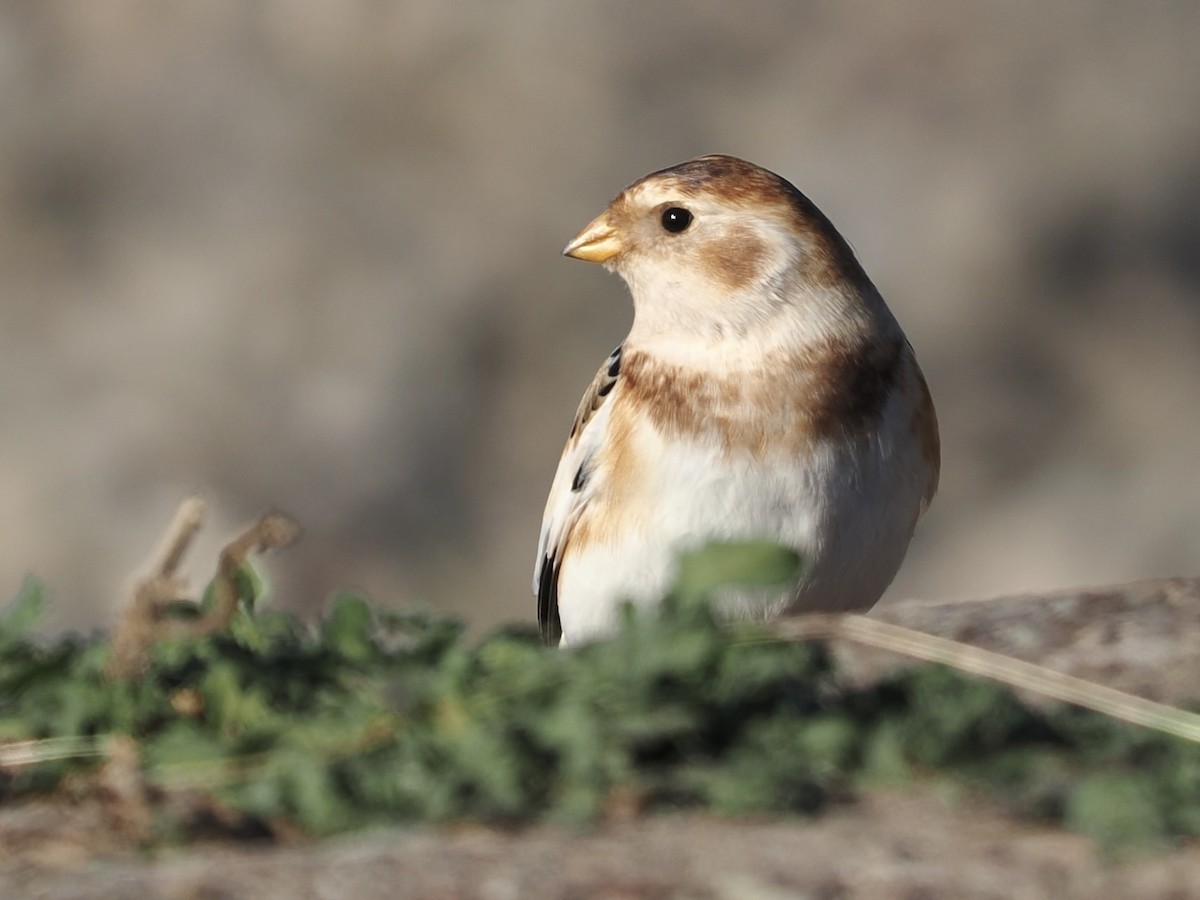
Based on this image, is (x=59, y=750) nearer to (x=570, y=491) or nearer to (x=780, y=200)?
(x=570, y=491)

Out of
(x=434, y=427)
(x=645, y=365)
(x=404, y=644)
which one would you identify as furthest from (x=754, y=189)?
(x=434, y=427)

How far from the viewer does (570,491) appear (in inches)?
199

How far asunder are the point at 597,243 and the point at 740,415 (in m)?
0.83

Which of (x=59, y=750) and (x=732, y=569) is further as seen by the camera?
(x=59, y=750)

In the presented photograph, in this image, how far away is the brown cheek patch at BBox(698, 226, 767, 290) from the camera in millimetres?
4836

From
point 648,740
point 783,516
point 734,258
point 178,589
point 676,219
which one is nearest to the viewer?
point 648,740

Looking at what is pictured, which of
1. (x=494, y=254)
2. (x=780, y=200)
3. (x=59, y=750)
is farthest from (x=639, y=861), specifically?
(x=494, y=254)

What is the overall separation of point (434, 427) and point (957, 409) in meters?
3.40

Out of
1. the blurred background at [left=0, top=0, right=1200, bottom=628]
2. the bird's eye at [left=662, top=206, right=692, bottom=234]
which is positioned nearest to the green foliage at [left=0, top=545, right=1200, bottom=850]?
the bird's eye at [left=662, top=206, right=692, bottom=234]

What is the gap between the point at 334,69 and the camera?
1357cm

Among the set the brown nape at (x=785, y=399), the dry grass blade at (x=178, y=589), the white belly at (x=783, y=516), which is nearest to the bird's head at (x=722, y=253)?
the brown nape at (x=785, y=399)

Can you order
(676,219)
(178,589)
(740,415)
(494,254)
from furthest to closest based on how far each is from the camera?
1. (494,254)
2. (676,219)
3. (740,415)
4. (178,589)

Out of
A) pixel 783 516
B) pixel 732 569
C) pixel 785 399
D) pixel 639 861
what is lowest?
pixel 639 861

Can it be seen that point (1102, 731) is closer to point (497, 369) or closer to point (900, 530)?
point (900, 530)
